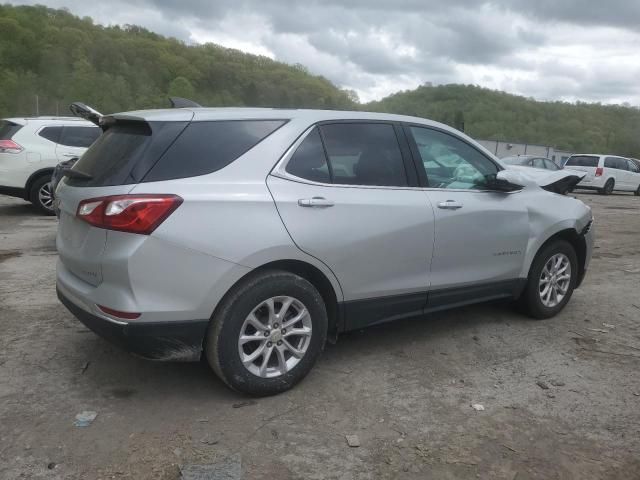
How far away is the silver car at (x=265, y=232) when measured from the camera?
290cm

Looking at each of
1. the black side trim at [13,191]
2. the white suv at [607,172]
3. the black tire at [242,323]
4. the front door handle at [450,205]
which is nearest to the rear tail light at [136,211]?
the black tire at [242,323]

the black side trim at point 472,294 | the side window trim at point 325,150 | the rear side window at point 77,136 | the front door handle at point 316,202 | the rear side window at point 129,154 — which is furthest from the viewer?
the rear side window at point 77,136

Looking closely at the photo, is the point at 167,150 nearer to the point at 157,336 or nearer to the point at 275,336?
the point at 157,336

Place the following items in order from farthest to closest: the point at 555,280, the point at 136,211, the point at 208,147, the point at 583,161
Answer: the point at 583,161 → the point at 555,280 → the point at 208,147 → the point at 136,211

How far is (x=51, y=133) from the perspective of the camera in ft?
32.1

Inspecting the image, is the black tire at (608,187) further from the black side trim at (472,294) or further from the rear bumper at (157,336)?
the rear bumper at (157,336)

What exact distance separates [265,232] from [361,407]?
43.8 inches

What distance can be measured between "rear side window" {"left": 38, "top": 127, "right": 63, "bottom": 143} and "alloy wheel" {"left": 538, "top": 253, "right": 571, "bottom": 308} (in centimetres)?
827

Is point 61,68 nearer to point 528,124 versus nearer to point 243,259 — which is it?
point 528,124

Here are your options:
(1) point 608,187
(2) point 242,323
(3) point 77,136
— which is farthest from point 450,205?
(1) point 608,187

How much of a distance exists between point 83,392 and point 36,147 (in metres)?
7.51

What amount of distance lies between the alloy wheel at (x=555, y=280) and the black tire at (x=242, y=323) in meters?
2.31

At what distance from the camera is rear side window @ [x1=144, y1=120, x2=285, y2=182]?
301cm

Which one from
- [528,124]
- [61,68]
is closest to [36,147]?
[61,68]
